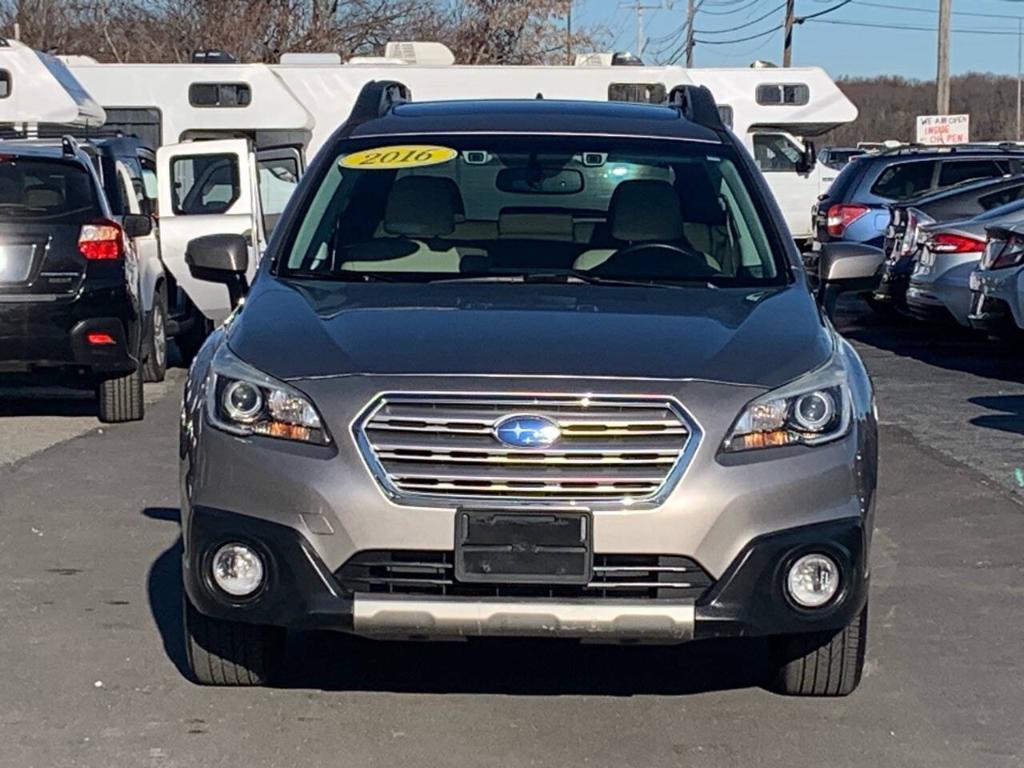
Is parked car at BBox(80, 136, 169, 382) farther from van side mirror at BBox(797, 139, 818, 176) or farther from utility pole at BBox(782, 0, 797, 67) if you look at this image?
utility pole at BBox(782, 0, 797, 67)

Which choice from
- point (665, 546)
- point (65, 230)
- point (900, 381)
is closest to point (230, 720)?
point (665, 546)

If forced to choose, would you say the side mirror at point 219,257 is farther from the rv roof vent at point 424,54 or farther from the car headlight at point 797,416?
the rv roof vent at point 424,54

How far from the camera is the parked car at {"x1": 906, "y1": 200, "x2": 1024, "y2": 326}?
15.3 metres

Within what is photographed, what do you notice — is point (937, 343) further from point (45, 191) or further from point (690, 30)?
point (690, 30)

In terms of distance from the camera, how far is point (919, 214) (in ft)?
55.2

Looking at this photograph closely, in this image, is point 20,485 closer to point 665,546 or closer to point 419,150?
point 419,150

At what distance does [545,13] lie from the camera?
3303cm

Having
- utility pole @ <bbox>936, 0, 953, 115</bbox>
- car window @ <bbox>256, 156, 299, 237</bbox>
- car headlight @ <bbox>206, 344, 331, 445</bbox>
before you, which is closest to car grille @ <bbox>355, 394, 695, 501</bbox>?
car headlight @ <bbox>206, 344, 331, 445</bbox>

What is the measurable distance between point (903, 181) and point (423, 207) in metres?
14.4

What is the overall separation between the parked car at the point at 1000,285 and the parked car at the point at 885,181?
4.98m

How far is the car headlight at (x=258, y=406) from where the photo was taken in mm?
4871

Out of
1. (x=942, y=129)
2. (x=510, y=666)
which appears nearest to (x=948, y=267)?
(x=510, y=666)

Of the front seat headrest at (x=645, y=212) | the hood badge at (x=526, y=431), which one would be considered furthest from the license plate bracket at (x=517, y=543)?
the front seat headrest at (x=645, y=212)

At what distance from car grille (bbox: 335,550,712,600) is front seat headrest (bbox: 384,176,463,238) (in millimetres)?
1699
